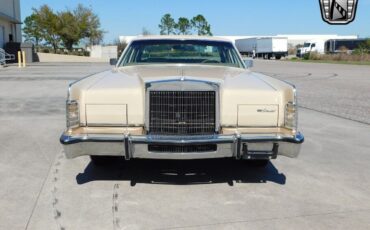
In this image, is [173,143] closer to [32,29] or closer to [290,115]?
[290,115]

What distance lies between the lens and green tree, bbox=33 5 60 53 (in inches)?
2007

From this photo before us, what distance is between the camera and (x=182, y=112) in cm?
430

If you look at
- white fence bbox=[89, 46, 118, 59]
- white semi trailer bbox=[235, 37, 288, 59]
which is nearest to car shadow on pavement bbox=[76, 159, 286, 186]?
white fence bbox=[89, 46, 118, 59]

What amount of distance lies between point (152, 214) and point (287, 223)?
118 cm

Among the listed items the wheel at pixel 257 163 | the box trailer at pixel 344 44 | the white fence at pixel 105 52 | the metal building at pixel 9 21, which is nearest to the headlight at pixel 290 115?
the wheel at pixel 257 163

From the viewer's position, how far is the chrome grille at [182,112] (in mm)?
4266

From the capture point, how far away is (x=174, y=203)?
4.22 meters

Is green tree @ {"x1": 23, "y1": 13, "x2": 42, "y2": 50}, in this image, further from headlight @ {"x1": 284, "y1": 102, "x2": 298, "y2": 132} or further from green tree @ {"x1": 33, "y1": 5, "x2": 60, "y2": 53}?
headlight @ {"x1": 284, "y1": 102, "x2": 298, "y2": 132}

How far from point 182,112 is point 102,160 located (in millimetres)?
1475

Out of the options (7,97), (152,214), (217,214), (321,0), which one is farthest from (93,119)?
(7,97)

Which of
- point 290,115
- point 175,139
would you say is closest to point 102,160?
point 175,139

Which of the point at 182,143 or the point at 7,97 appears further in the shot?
the point at 7,97

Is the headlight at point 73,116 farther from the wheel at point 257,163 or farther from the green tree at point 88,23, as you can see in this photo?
the green tree at point 88,23

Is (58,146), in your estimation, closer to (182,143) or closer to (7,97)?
(182,143)
